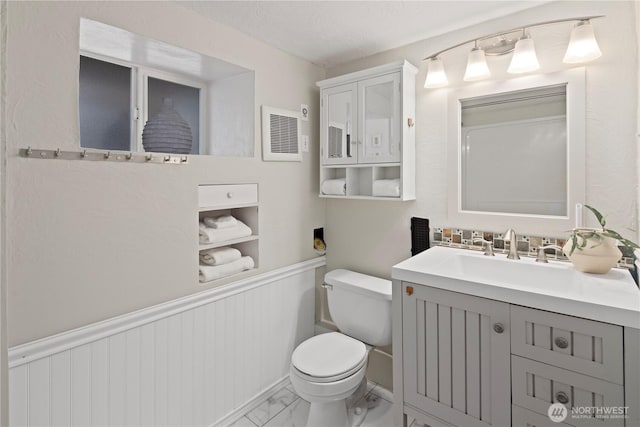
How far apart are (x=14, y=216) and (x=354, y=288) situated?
1.57m

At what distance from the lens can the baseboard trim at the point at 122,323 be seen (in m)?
1.16

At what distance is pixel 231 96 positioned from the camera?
2.02 m

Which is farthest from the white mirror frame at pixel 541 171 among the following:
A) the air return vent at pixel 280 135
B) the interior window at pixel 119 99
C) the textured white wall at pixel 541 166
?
the interior window at pixel 119 99

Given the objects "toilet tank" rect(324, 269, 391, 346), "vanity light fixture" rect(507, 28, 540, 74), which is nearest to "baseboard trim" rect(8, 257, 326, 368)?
"toilet tank" rect(324, 269, 391, 346)

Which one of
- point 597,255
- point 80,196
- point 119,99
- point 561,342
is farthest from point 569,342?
point 119,99

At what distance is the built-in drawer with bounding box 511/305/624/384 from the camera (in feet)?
3.43

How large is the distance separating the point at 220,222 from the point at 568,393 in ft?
5.49

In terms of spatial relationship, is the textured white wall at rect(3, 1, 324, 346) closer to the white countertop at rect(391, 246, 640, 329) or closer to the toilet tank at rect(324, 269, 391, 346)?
the toilet tank at rect(324, 269, 391, 346)

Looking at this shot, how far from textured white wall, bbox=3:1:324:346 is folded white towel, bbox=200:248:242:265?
0.40ft

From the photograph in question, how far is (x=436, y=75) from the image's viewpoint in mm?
1799

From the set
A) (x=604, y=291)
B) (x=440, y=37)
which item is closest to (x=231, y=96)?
(x=440, y=37)

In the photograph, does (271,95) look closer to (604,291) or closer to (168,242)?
(168,242)

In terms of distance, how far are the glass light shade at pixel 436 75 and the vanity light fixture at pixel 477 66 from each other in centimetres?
14

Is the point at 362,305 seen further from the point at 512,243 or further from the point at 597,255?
the point at 597,255
